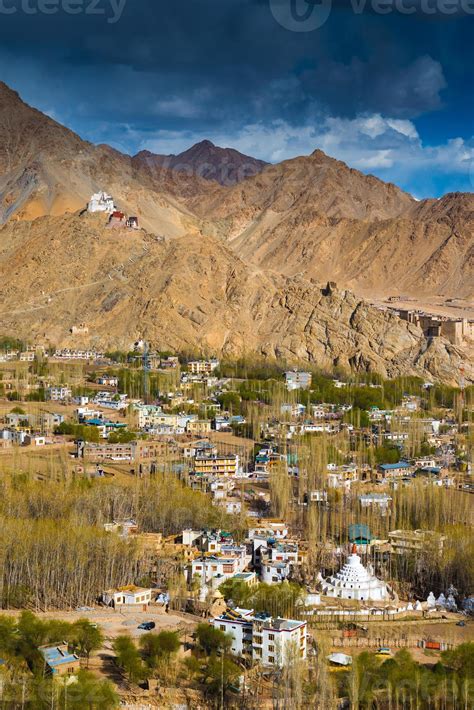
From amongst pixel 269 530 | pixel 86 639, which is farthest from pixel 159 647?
pixel 269 530

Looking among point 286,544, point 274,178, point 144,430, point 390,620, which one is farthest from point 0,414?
point 274,178

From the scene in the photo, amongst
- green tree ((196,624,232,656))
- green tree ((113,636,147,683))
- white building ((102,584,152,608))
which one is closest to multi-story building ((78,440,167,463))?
white building ((102,584,152,608))

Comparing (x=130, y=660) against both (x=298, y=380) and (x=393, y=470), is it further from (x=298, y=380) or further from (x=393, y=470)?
(x=298, y=380)

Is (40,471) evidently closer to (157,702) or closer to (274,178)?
(157,702)

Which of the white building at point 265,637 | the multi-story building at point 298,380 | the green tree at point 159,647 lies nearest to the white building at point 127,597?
the white building at point 265,637

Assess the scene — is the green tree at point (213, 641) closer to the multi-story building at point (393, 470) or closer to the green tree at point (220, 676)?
the green tree at point (220, 676)

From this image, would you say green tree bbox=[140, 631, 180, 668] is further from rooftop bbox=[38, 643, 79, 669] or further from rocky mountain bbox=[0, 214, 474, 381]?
rocky mountain bbox=[0, 214, 474, 381]
